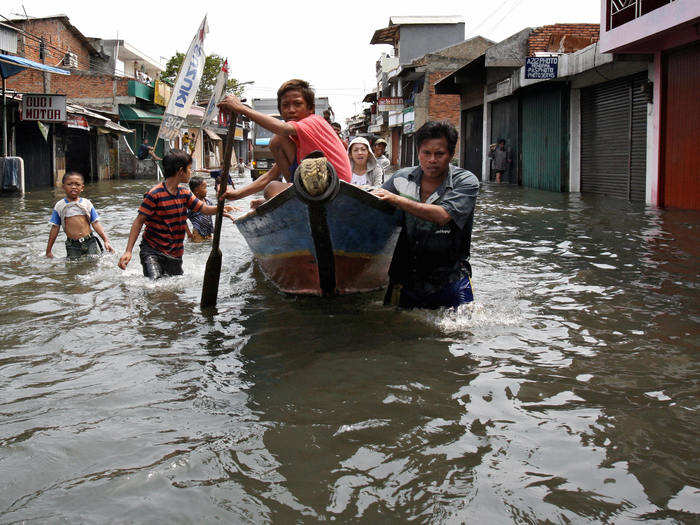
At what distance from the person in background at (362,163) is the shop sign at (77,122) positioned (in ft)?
56.2

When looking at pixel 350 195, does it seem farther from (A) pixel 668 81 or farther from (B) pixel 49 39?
(B) pixel 49 39

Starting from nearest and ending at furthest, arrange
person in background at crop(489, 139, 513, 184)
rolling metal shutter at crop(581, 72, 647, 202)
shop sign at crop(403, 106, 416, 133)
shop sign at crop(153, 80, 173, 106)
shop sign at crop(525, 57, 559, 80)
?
rolling metal shutter at crop(581, 72, 647, 202)
shop sign at crop(525, 57, 559, 80)
person in background at crop(489, 139, 513, 184)
shop sign at crop(153, 80, 173, 106)
shop sign at crop(403, 106, 416, 133)

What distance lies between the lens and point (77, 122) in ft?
75.2

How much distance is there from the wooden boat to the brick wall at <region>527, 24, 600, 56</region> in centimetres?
1641

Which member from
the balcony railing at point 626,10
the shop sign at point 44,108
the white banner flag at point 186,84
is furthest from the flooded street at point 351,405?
the shop sign at point 44,108

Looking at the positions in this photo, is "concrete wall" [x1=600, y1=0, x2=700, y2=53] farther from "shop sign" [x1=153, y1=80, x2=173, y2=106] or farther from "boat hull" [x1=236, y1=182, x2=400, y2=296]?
"shop sign" [x1=153, y1=80, x2=173, y2=106]

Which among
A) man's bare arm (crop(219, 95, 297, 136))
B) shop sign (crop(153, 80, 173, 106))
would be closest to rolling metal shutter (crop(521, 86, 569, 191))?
man's bare arm (crop(219, 95, 297, 136))

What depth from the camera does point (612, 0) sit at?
13.5m

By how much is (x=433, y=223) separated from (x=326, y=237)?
889 mm

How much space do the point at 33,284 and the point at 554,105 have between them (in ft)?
53.4

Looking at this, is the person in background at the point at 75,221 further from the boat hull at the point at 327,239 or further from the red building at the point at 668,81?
the red building at the point at 668,81

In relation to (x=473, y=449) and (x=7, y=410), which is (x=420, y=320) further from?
(x=7, y=410)

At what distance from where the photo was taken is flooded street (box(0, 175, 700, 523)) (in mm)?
2445

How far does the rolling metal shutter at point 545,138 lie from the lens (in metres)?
18.8
